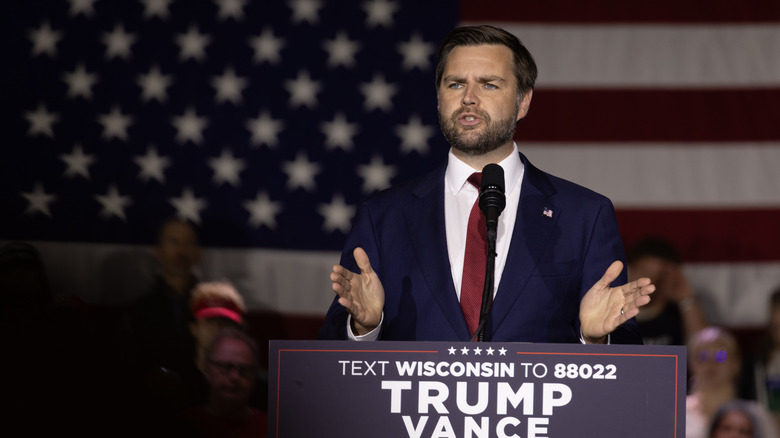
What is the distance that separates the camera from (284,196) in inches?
166

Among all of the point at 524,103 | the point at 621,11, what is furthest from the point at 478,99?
the point at 621,11

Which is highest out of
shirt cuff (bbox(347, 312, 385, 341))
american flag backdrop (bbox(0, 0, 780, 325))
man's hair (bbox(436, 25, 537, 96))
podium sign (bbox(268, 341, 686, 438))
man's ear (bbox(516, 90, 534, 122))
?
american flag backdrop (bbox(0, 0, 780, 325))

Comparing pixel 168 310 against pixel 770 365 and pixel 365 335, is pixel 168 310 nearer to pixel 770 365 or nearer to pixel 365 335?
pixel 365 335

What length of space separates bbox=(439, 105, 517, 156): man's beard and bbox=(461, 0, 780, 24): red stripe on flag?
93.0 inches

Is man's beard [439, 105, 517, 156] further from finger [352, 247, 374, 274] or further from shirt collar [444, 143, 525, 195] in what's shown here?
finger [352, 247, 374, 274]

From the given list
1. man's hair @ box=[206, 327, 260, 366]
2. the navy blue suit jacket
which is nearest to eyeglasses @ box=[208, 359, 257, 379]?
man's hair @ box=[206, 327, 260, 366]

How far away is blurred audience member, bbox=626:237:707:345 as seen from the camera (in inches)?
145

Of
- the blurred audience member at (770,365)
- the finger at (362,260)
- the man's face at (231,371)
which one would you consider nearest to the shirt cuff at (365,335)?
the finger at (362,260)

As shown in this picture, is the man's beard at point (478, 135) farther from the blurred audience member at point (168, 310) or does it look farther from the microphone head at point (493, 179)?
the blurred audience member at point (168, 310)

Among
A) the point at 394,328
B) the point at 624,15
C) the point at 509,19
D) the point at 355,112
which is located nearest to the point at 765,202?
the point at 624,15

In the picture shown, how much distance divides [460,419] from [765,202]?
3.26 metres

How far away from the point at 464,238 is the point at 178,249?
102 inches

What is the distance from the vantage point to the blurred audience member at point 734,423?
3.31m

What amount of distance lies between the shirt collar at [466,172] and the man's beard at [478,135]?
3cm
